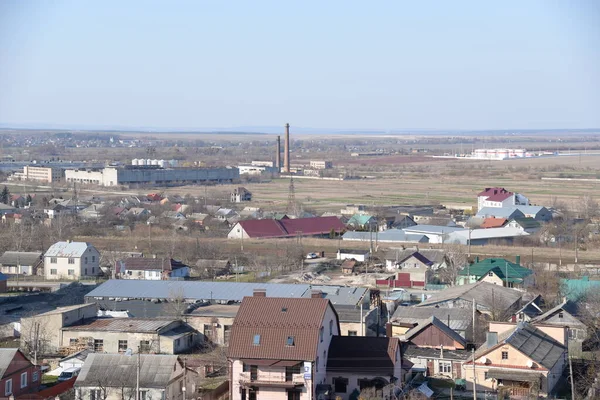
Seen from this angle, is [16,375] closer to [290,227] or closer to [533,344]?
[533,344]

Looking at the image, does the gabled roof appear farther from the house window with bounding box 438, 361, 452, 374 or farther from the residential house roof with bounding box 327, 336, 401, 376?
the residential house roof with bounding box 327, 336, 401, 376

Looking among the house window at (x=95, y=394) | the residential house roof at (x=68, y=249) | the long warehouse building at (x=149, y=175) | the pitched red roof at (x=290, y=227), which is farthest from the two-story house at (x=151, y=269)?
the long warehouse building at (x=149, y=175)

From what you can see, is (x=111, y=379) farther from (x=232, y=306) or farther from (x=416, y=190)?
(x=416, y=190)

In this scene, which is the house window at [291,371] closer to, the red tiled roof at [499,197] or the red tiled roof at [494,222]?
the red tiled roof at [494,222]

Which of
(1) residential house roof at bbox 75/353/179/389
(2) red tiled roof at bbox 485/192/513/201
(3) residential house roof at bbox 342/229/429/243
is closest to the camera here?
(1) residential house roof at bbox 75/353/179/389

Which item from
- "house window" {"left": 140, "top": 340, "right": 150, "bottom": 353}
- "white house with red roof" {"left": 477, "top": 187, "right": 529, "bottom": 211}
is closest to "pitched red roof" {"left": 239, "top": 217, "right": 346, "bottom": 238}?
"white house with red roof" {"left": 477, "top": 187, "right": 529, "bottom": 211}

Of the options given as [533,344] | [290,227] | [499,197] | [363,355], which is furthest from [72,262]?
[499,197]

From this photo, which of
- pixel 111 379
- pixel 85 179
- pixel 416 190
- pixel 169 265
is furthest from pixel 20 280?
pixel 85 179
